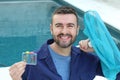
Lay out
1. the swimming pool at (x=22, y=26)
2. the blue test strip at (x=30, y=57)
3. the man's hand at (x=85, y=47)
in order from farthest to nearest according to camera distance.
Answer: the swimming pool at (x=22, y=26) < the man's hand at (x=85, y=47) < the blue test strip at (x=30, y=57)

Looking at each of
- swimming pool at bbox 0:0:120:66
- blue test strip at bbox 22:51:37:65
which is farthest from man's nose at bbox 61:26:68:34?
swimming pool at bbox 0:0:120:66

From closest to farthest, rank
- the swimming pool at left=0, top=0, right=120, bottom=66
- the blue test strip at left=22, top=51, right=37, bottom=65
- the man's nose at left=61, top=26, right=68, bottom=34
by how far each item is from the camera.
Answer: the blue test strip at left=22, top=51, right=37, bottom=65 < the man's nose at left=61, top=26, right=68, bottom=34 < the swimming pool at left=0, top=0, right=120, bottom=66

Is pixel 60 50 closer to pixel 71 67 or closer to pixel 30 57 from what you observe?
pixel 71 67

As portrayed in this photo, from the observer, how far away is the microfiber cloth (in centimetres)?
212

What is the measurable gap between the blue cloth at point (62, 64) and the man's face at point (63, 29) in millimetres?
81

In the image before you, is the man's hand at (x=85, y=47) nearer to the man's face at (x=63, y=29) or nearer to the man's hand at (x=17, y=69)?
the man's face at (x=63, y=29)

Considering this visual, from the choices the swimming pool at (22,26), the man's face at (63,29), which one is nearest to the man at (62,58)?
the man's face at (63,29)

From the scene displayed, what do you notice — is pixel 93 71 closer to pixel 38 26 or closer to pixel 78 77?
pixel 78 77

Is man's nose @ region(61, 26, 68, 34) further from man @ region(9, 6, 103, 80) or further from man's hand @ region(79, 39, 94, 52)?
man's hand @ region(79, 39, 94, 52)

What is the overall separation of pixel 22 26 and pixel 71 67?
12.7 ft

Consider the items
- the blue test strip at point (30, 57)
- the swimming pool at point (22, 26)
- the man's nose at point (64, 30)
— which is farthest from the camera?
the swimming pool at point (22, 26)

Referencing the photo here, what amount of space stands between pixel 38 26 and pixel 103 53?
12.6ft

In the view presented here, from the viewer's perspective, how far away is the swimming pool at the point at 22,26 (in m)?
4.70

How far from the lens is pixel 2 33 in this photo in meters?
5.45
